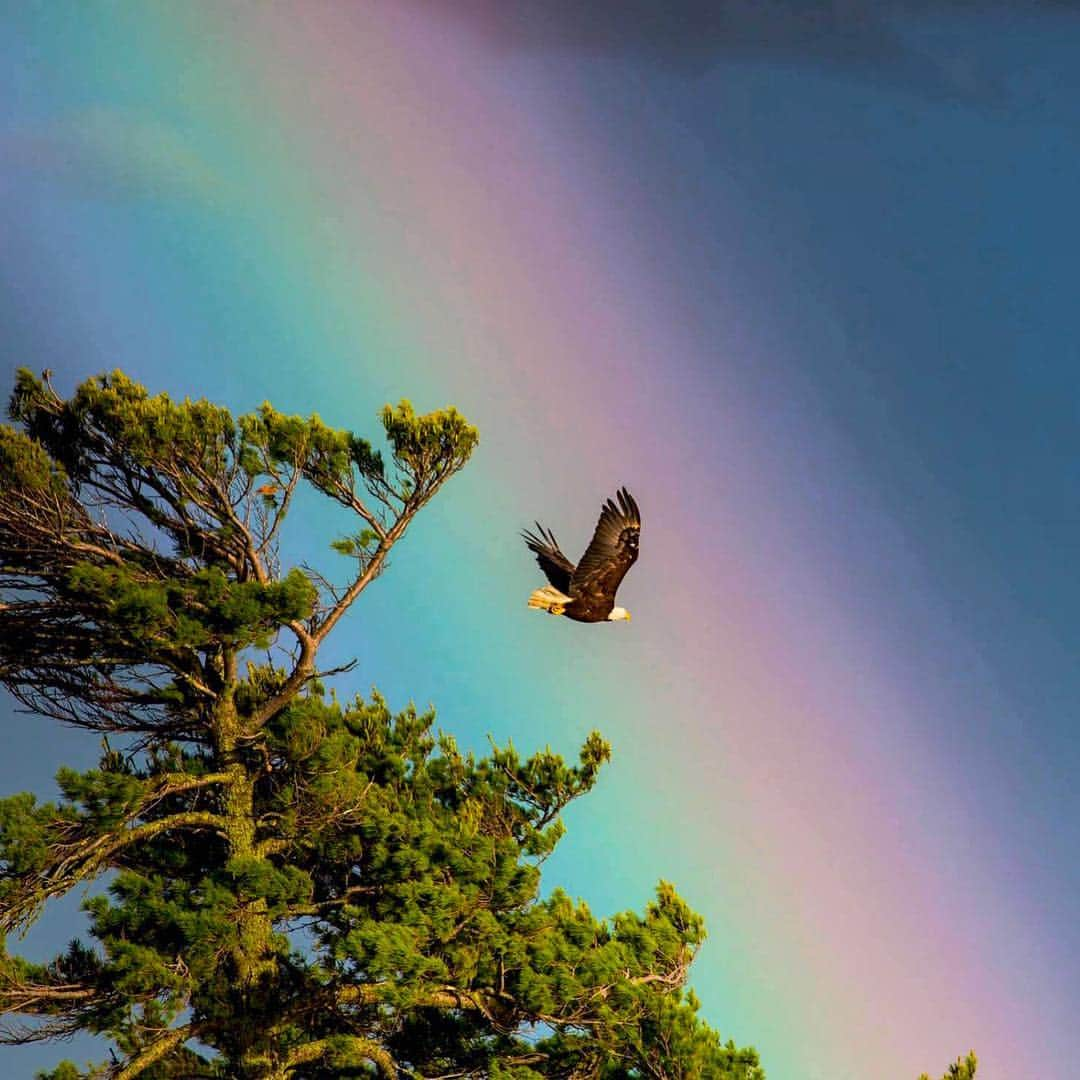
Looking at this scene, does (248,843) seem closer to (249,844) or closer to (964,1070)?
(249,844)

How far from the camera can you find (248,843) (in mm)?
11992

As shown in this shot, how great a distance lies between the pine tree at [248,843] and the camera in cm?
1077

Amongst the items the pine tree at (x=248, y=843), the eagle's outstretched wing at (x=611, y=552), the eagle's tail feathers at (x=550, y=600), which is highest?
the eagle's outstretched wing at (x=611, y=552)

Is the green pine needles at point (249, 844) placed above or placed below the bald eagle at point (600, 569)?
below

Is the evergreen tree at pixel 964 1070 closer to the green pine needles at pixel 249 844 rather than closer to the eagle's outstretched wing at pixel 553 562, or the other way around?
the green pine needles at pixel 249 844

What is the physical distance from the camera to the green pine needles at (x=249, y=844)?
10.8 metres

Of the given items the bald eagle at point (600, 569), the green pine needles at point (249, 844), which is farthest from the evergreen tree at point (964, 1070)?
the bald eagle at point (600, 569)

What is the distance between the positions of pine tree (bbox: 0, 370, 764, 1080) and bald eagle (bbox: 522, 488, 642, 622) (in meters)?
2.36

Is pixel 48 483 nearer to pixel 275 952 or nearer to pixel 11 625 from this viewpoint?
pixel 11 625

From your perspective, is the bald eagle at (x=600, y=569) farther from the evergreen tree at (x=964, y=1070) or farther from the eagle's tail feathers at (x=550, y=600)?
the evergreen tree at (x=964, y=1070)

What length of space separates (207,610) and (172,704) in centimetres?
212

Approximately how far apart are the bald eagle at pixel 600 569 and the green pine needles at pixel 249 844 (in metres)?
2.36

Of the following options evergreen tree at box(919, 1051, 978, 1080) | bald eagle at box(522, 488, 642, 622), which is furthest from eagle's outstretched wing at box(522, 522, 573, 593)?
evergreen tree at box(919, 1051, 978, 1080)

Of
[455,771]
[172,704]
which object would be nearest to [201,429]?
[172,704]
